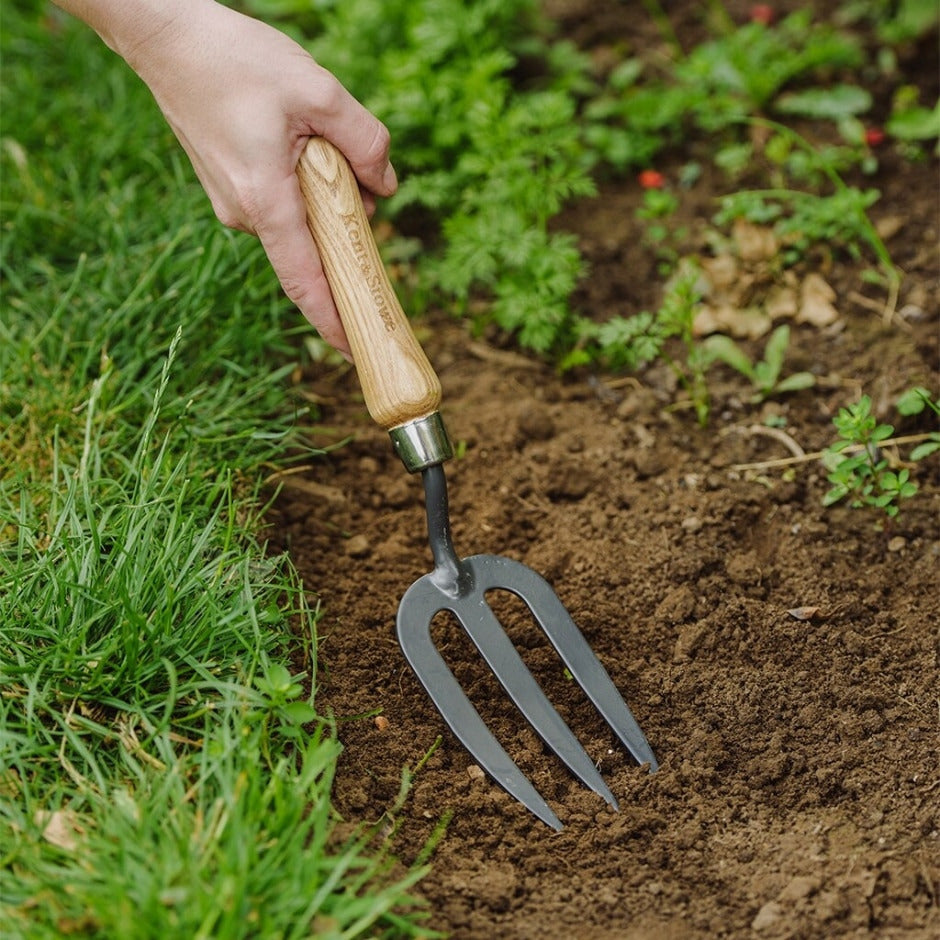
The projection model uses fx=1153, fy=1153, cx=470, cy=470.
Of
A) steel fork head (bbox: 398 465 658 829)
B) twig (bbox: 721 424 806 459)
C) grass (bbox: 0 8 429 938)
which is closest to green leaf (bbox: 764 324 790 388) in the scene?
twig (bbox: 721 424 806 459)

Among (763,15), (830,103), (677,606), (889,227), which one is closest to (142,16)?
(677,606)

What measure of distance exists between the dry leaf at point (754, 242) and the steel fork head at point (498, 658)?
1341 mm

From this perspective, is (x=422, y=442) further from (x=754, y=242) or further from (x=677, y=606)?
(x=754, y=242)

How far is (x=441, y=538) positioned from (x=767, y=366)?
1043mm

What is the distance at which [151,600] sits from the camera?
2137 mm

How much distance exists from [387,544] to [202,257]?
2.94 ft

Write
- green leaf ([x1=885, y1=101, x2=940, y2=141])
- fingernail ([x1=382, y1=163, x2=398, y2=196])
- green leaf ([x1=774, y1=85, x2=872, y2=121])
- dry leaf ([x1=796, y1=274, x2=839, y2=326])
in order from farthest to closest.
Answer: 1. green leaf ([x1=774, y1=85, x2=872, y2=121])
2. green leaf ([x1=885, y1=101, x2=940, y2=141])
3. dry leaf ([x1=796, y1=274, x2=839, y2=326])
4. fingernail ([x1=382, y1=163, x2=398, y2=196])

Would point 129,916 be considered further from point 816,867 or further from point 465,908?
point 816,867

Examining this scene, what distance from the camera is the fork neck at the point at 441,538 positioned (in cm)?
225

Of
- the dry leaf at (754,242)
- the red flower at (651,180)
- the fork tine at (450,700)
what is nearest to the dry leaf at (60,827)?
the fork tine at (450,700)

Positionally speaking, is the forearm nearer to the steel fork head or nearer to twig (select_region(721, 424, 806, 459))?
the steel fork head

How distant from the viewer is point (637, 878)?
1.97 metres

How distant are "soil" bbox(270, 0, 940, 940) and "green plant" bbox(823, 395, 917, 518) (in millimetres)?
58

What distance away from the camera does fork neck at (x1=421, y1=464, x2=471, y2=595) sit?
2248mm
